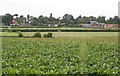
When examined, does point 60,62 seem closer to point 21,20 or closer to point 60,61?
point 60,61

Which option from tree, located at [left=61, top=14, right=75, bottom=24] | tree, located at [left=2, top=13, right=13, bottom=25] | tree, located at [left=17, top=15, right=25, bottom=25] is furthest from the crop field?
tree, located at [left=61, top=14, right=75, bottom=24]

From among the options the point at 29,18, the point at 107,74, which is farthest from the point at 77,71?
the point at 29,18

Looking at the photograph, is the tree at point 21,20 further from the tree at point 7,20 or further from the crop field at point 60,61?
the crop field at point 60,61

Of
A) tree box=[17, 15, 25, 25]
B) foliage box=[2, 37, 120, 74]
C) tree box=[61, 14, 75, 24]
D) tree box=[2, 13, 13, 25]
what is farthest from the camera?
tree box=[61, 14, 75, 24]

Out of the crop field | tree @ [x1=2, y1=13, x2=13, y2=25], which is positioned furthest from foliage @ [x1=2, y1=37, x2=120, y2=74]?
tree @ [x1=2, y1=13, x2=13, y2=25]

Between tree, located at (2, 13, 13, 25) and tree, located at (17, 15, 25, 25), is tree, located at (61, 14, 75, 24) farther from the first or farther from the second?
tree, located at (2, 13, 13, 25)

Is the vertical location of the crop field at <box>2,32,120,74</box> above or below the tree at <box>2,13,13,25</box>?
above

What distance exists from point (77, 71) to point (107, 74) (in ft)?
2.97

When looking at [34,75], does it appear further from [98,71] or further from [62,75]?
[98,71]

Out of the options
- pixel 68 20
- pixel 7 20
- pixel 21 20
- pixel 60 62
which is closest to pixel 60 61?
pixel 60 62

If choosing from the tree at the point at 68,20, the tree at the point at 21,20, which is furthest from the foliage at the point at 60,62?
the tree at the point at 68,20

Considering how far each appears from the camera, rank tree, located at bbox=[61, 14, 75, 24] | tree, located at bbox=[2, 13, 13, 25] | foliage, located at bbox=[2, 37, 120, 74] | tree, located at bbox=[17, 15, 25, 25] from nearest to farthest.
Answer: foliage, located at bbox=[2, 37, 120, 74] → tree, located at bbox=[2, 13, 13, 25] → tree, located at bbox=[17, 15, 25, 25] → tree, located at bbox=[61, 14, 75, 24]

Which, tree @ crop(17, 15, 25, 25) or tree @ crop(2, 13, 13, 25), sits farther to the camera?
tree @ crop(17, 15, 25, 25)

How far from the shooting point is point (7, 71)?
31.7ft
